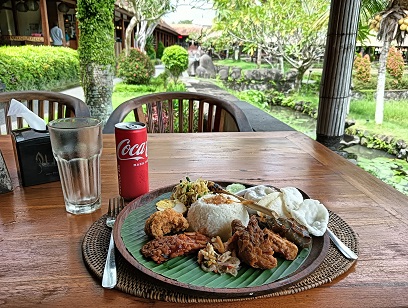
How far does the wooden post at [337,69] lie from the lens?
2.11 m

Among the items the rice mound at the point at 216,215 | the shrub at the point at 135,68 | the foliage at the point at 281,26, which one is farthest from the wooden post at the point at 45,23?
the rice mound at the point at 216,215

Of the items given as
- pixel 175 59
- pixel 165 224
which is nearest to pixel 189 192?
pixel 165 224

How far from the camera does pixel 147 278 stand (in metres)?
0.60

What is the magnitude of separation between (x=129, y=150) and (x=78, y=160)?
136 millimetres

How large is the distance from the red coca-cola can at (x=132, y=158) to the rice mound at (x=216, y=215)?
0.20 m

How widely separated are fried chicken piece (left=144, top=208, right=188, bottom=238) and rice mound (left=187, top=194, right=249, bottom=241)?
3cm

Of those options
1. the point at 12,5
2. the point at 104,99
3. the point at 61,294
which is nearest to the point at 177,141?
the point at 61,294

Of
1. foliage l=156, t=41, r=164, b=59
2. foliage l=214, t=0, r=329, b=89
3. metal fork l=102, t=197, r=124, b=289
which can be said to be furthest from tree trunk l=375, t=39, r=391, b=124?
foliage l=156, t=41, r=164, b=59

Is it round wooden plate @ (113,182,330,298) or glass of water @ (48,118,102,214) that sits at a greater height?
glass of water @ (48,118,102,214)

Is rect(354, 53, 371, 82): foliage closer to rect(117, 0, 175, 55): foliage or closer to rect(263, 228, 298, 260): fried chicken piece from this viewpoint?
rect(263, 228, 298, 260): fried chicken piece

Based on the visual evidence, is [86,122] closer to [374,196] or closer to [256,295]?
[256,295]

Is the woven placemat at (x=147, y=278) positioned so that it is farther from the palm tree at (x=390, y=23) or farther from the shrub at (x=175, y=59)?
the shrub at (x=175, y=59)

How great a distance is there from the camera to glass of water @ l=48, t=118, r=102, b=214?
2.83 ft

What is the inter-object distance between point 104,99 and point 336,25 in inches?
135
